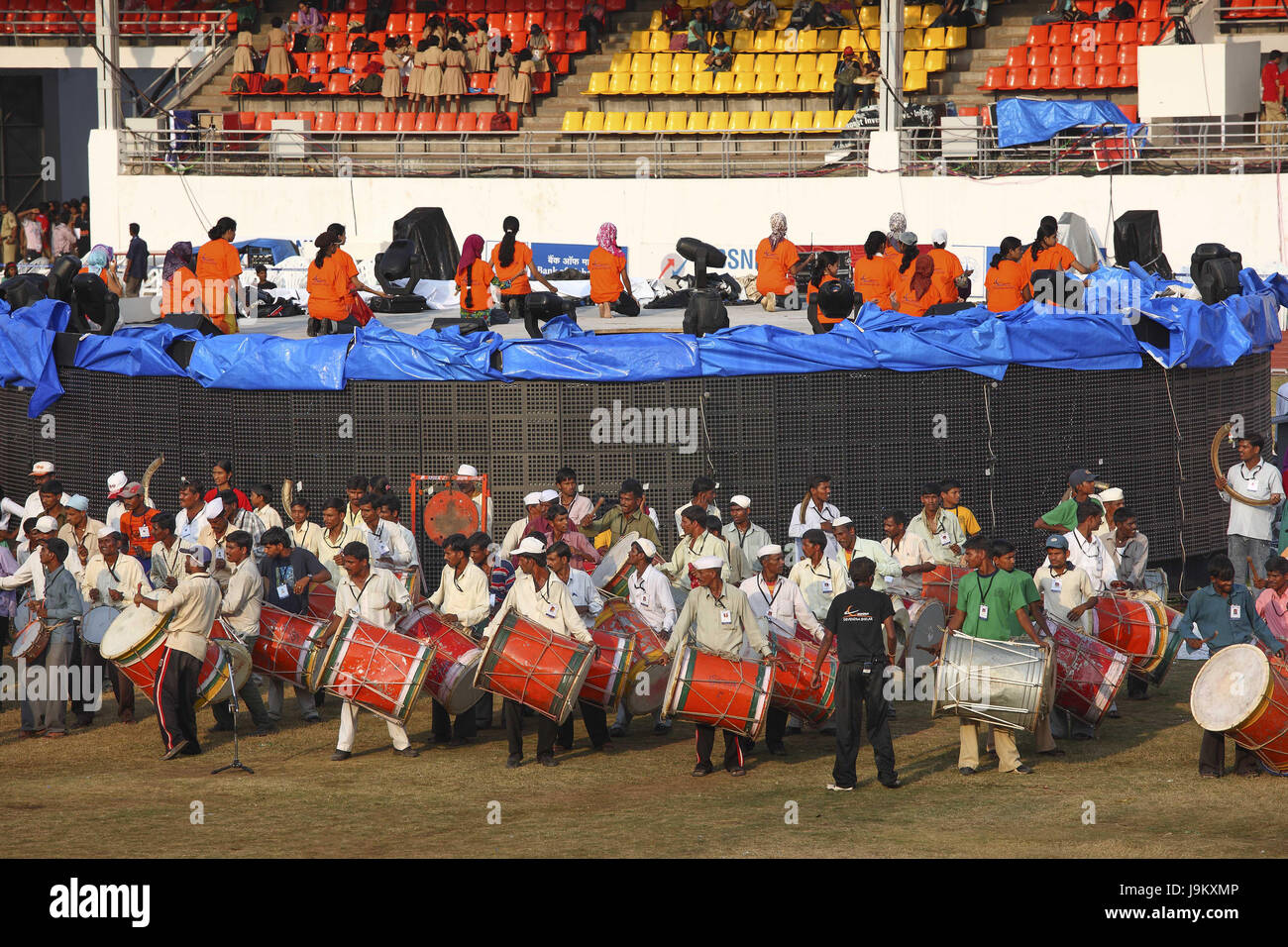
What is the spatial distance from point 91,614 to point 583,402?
4.84 meters

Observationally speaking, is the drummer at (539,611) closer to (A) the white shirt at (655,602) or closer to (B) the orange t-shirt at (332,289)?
(A) the white shirt at (655,602)

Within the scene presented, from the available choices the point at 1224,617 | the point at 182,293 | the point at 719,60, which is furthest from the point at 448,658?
the point at 719,60

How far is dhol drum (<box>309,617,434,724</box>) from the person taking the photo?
11.4m

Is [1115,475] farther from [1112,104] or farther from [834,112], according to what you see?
[834,112]

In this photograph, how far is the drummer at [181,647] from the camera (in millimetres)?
11711

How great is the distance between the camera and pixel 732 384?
1551cm

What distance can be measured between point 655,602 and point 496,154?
19657 mm

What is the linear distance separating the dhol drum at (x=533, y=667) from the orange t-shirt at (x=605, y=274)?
10.2 m

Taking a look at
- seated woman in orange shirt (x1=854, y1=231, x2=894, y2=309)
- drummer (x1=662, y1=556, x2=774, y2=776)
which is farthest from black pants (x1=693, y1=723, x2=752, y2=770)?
seated woman in orange shirt (x1=854, y1=231, x2=894, y2=309)

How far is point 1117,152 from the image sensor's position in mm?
27344

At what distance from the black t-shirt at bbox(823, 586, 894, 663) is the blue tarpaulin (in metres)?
18.4

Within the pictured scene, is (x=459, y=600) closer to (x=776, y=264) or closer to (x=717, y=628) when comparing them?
(x=717, y=628)

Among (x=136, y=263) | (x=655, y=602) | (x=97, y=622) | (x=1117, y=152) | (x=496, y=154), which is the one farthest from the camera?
(x=496, y=154)

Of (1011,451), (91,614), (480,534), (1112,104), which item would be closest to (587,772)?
(480,534)
